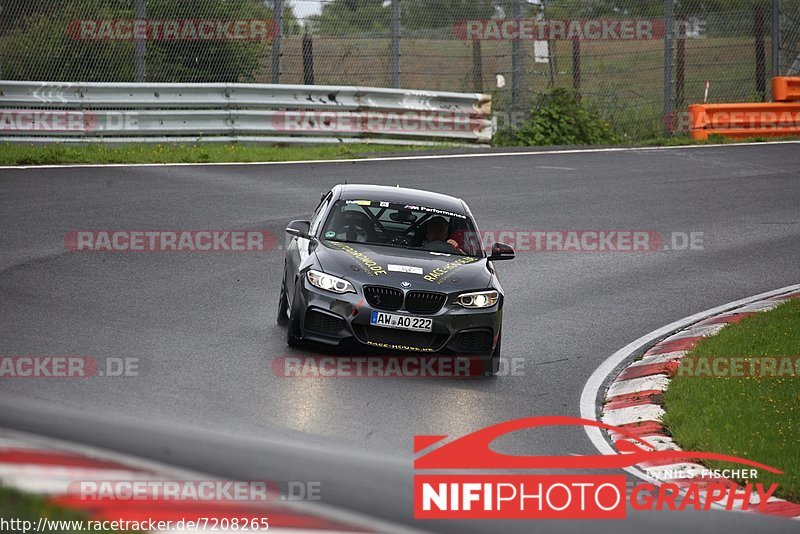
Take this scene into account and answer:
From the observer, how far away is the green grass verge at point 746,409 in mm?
8477

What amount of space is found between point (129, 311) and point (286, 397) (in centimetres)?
318

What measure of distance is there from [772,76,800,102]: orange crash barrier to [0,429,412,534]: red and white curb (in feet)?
79.3

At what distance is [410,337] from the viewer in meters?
10.2

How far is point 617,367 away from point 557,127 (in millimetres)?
14586

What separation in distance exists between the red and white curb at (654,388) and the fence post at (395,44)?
1089 centimetres

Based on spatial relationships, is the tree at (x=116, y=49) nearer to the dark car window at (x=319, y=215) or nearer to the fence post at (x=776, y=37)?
the dark car window at (x=319, y=215)

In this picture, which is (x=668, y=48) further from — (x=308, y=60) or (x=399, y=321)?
(x=399, y=321)

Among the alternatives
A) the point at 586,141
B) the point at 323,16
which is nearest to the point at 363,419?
the point at 323,16

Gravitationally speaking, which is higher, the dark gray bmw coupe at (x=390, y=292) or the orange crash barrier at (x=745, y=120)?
the orange crash barrier at (x=745, y=120)

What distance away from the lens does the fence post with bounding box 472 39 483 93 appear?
24.0 metres

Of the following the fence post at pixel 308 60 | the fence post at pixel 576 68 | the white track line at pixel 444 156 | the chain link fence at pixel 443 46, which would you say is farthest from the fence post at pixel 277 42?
the fence post at pixel 576 68

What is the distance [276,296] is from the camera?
42.5 feet

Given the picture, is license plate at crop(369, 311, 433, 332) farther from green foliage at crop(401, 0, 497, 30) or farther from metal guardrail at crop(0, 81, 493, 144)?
green foliage at crop(401, 0, 497, 30)

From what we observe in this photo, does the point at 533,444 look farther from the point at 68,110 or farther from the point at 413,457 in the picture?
the point at 68,110
